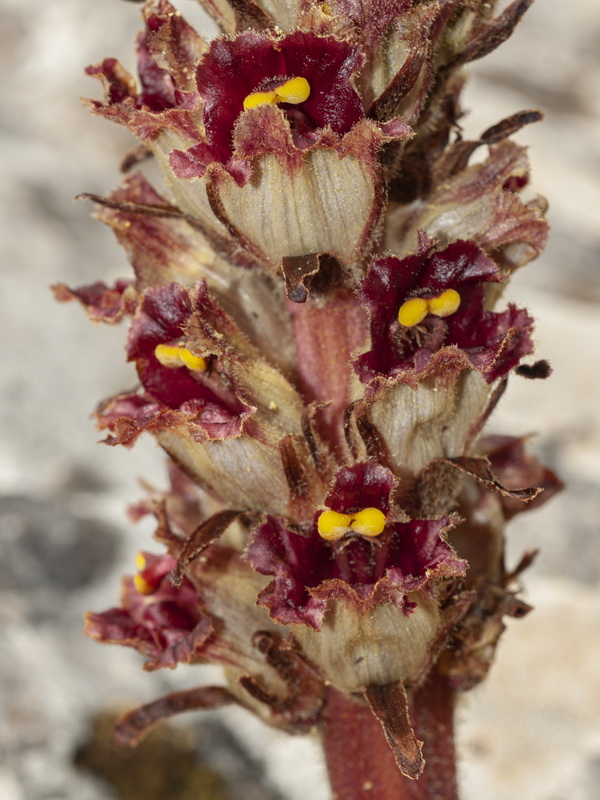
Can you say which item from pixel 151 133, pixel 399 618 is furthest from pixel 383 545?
pixel 151 133

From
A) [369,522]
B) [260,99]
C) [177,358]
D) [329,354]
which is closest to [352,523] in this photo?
[369,522]

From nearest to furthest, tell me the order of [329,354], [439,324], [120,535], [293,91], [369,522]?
1. [293,91]
2. [369,522]
3. [439,324]
4. [329,354]
5. [120,535]

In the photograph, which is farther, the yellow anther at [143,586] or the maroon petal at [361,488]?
the yellow anther at [143,586]

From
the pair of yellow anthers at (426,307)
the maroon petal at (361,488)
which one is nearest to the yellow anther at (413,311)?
the pair of yellow anthers at (426,307)

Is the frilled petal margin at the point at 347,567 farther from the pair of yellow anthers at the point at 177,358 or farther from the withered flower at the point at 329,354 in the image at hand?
the pair of yellow anthers at the point at 177,358

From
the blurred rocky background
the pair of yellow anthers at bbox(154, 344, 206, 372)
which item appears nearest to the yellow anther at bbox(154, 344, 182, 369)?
the pair of yellow anthers at bbox(154, 344, 206, 372)

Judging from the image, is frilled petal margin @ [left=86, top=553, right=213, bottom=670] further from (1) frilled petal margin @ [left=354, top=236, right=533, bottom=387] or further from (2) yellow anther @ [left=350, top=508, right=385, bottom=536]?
(1) frilled petal margin @ [left=354, top=236, right=533, bottom=387]

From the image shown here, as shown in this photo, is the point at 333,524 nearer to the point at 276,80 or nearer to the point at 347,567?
the point at 347,567
